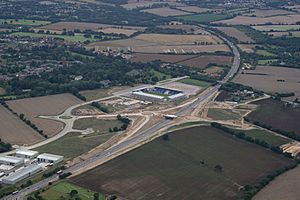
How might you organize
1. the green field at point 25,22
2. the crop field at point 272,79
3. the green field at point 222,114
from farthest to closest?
the green field at point 25,22, the crop field at point 272,79, the green field at point 222,114

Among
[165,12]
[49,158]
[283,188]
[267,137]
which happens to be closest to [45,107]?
[49,158]

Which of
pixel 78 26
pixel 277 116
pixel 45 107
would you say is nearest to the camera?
pixel 277 116

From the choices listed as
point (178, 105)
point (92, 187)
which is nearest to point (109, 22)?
point (178, 105)

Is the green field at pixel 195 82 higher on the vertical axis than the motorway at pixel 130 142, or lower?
higher

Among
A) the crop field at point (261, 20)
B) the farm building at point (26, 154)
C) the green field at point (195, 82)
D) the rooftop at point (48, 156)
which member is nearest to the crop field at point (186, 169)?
the rooftop at point (48, 156)

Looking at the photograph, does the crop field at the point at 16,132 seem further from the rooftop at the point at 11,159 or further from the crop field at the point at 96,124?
the crop field at the point at 96,124

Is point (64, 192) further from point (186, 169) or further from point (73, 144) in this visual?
point (73, 144)

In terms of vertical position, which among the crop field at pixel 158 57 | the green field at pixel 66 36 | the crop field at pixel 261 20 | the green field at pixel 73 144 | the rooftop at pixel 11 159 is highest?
the crop field at pixel 261 20
